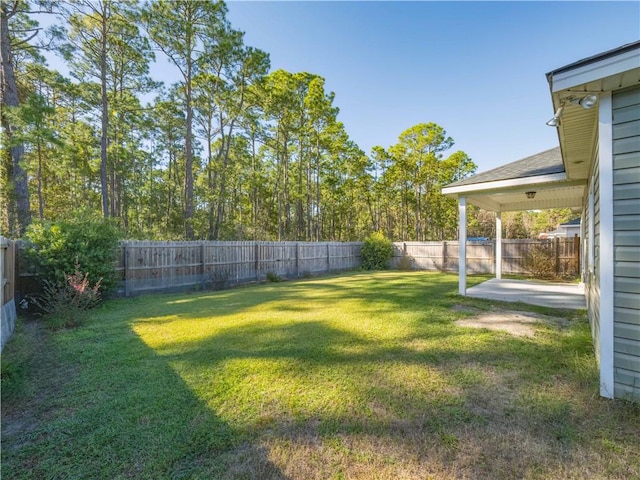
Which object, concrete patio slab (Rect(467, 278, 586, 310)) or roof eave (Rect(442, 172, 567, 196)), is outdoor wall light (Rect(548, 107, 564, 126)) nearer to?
roof eave (Rect(442, 172, 567, 196))

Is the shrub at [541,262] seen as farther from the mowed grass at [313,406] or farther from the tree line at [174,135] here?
the tree line at [174,135]

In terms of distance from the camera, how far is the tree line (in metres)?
9.27

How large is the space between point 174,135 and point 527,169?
19.8 m

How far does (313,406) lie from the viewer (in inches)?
Result: 91.4

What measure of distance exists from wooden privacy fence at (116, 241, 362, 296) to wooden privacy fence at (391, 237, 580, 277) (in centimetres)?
456

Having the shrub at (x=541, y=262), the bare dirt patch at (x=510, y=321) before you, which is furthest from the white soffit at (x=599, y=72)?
the shrub at (x=541, y=262)

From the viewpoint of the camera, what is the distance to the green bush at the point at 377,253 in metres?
15.4

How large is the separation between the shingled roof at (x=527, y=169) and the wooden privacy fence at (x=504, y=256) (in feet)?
16.3

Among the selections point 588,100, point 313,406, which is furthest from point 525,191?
point 313,406

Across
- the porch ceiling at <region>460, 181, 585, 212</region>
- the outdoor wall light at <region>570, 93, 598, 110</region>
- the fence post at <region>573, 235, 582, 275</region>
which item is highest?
the outdoor wall light at <region>570, 93, 598, 110</region>

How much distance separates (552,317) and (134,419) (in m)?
6.03

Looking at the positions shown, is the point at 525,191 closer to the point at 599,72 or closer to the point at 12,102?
the point at 599,72

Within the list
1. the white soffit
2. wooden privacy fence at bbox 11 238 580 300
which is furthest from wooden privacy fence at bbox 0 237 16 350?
the white soffit

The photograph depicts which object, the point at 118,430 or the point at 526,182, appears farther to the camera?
the point at 526,182
